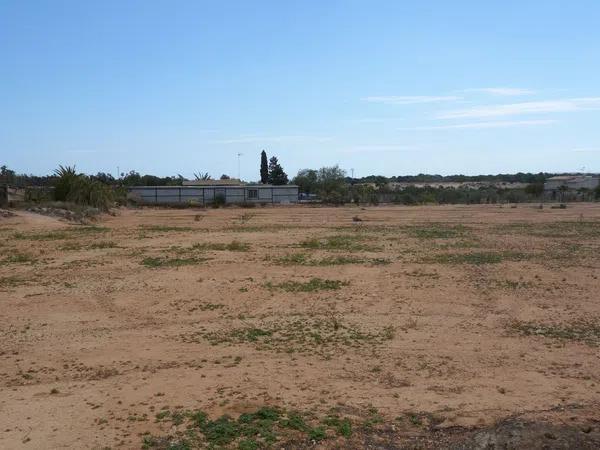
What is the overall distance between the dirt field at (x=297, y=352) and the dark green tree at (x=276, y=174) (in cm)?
9037

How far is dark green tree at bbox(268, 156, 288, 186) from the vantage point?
10919 centimetres

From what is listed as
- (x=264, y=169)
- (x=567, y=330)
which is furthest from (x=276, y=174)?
(x=567, y=330)

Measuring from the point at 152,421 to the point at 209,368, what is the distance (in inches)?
72.6

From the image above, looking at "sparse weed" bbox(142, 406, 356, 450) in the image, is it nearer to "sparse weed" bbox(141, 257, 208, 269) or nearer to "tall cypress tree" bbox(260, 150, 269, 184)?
"sparse weed" bbox(141, 257, 208, 269)

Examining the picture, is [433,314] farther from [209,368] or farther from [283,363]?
[209,368]

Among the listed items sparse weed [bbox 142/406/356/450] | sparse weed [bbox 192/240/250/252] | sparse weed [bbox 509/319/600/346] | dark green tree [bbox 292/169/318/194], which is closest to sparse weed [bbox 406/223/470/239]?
sparse weed [bbox 192/240/250/252]

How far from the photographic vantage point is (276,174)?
362 ft

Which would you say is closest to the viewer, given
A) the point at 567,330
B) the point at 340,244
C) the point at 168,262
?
the point at 567,330

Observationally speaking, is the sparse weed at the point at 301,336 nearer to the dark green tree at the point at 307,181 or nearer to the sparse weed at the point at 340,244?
the sparse weed at the point at 340,244

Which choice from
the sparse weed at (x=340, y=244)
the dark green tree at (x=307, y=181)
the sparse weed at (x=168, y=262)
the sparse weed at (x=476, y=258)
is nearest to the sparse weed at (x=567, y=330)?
the sparse weed at (x=476, y=258)

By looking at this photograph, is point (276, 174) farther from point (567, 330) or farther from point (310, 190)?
point (567, 330)

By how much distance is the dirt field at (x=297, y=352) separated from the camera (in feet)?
20.2

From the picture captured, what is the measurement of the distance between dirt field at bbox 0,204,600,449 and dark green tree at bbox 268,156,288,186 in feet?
296

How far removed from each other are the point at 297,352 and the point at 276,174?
10192cm
